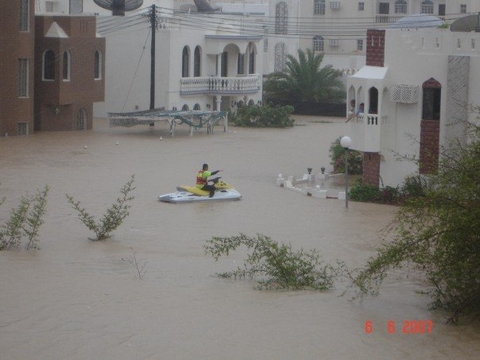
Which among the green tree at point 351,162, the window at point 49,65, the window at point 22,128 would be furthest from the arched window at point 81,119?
the green tree at point 351,162

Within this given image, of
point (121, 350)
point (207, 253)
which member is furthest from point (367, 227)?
point (121, 350)

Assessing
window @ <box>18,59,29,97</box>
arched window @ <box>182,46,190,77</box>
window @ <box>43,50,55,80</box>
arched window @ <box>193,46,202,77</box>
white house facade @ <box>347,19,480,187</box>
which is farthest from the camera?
arched window @ <box>193,46,202,77</box>

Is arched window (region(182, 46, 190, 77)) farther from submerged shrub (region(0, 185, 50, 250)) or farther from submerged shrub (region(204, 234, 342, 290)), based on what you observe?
submerged shrub (region(204, 234, 342, 290))

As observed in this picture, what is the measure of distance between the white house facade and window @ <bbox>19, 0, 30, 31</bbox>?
15.9 m

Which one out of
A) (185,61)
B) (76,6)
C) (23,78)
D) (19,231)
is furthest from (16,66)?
(19,231)

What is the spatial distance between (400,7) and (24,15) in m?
33.8

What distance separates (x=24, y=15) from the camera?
1585 inches

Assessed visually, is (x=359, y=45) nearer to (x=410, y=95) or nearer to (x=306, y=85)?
(x=306, y=85)

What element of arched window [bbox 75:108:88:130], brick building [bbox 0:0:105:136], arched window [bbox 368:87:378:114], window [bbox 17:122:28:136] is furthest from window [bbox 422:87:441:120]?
arched window [bbox 75:108:88:130]

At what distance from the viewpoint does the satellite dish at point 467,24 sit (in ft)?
86.2

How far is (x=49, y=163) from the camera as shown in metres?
33.0
